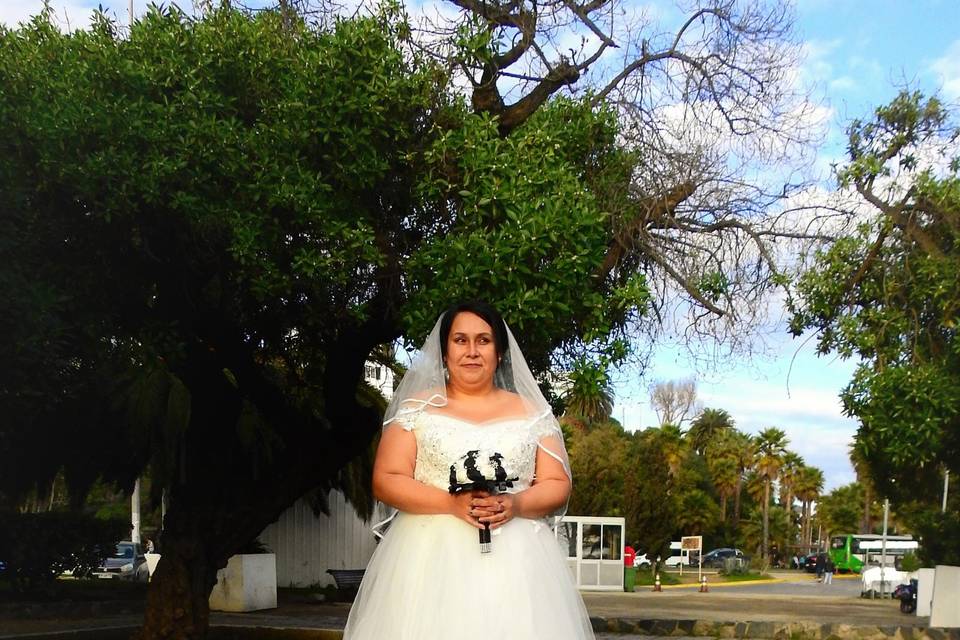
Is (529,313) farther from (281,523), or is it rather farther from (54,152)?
(281,523)

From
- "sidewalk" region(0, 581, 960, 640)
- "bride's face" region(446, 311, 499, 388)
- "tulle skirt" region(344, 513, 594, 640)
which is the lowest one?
"sidewalk" region(0, 581, 960, 640)

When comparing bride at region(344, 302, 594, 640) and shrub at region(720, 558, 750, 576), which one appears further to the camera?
shrub at region(720, 558, 750, 576)

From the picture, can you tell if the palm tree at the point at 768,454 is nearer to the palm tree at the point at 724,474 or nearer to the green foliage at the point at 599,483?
the palm tree at the point at 724,474

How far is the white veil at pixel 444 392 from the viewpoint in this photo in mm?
4551

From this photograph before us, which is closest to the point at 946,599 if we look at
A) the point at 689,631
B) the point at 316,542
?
the point at 689,631

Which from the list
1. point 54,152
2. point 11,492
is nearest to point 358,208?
point 54,152

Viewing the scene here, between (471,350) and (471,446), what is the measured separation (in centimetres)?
40

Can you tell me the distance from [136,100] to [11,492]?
1241 centimetres

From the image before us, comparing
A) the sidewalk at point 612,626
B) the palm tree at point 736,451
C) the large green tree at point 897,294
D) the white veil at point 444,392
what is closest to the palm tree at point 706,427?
the palm tree at point 736,451

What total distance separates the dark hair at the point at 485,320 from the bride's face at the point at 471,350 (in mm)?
18

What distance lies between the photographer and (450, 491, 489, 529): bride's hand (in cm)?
420

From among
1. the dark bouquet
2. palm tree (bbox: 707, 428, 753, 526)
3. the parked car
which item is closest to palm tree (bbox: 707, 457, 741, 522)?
palm tree (bbox: 707, 428, 753, 526)

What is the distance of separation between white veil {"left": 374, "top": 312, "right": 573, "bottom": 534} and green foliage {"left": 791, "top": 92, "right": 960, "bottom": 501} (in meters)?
6.21

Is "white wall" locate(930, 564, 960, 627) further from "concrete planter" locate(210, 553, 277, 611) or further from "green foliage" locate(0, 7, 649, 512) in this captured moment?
"concrete planter" locate(210, 553, 277, 611)
